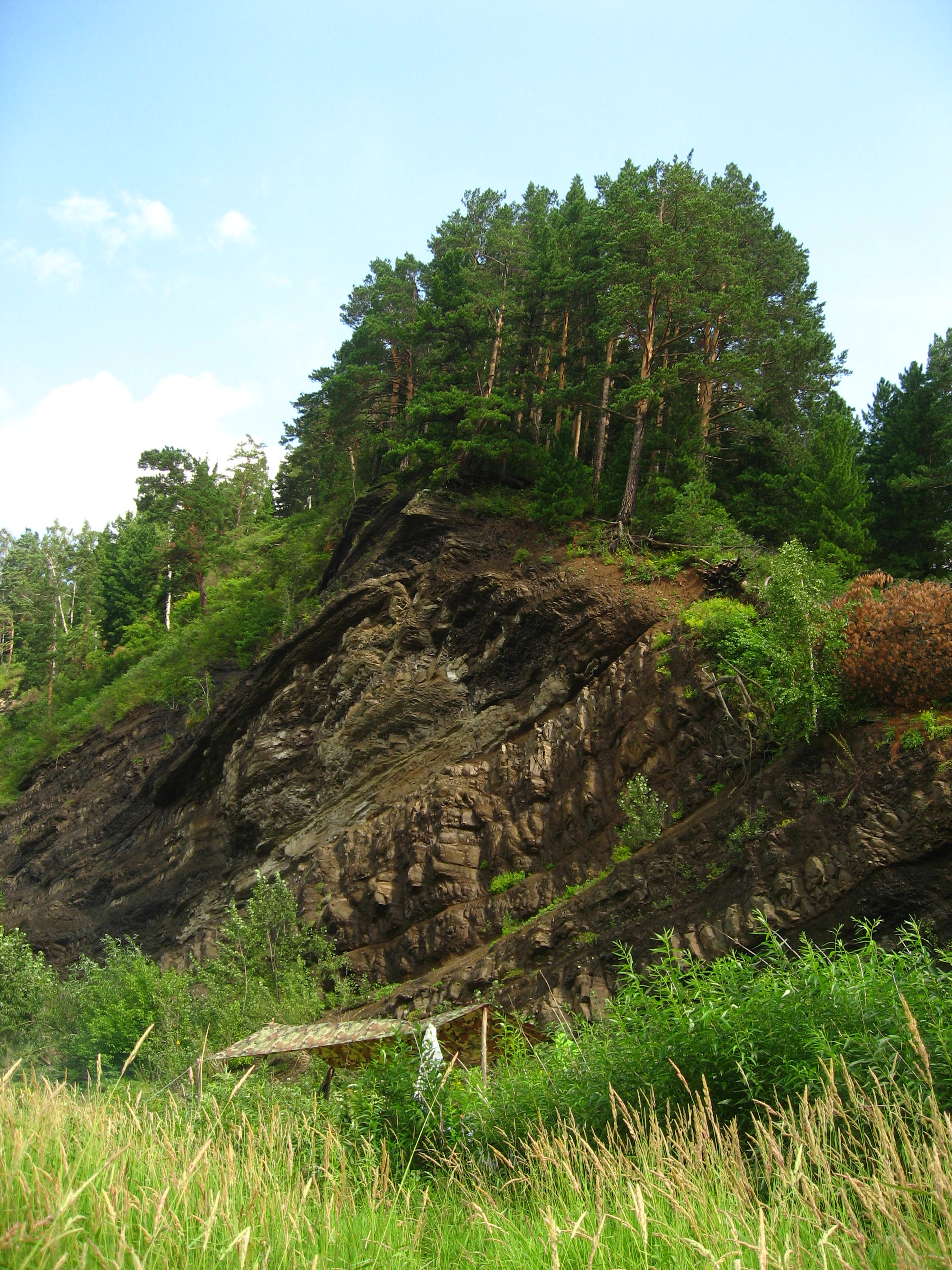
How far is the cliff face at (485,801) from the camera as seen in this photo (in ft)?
48.0

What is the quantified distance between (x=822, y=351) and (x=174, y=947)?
102 feet

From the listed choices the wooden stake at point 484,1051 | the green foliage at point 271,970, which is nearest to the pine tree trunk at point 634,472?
the green foliage at point 271,970

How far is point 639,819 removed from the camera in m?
18.4

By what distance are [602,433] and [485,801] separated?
49.2 ft

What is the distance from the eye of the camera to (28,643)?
6700 cm

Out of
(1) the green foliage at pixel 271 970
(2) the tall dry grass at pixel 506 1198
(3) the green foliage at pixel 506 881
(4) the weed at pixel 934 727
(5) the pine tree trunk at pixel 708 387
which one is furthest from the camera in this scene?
(5) the pine tree trunk at pixel 708 387

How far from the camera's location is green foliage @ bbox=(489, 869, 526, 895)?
20.7 metres

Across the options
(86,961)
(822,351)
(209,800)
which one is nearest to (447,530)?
(209,800)

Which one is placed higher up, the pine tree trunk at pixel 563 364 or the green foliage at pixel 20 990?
the pine tree trunk at pixel 563 364

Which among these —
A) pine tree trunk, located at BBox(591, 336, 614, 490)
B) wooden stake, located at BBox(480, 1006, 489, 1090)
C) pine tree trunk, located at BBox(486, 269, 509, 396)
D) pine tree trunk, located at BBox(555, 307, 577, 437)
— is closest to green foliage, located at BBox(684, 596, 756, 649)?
pine tree trunk, located at BBox(591, 336, 614, 490)

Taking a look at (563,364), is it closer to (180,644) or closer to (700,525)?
(700,525)

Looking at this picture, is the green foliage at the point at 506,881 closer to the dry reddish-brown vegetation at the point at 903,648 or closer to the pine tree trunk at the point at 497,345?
the dry reddish-brown vegetation at the point at 903,648

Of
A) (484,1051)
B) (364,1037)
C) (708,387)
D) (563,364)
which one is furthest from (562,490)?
(484,1051)

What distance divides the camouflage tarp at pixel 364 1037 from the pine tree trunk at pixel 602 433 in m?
21.6
